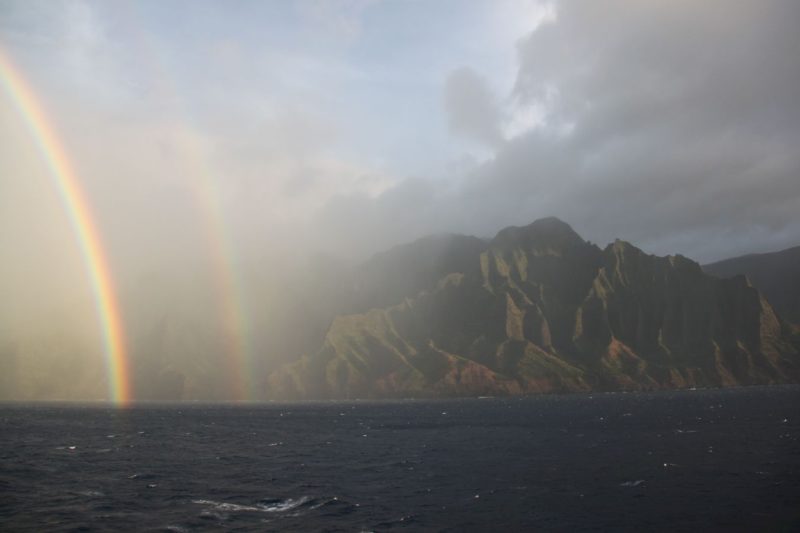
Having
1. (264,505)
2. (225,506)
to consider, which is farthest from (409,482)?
(225,506)

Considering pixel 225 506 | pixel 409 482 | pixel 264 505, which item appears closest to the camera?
pixel 225 506

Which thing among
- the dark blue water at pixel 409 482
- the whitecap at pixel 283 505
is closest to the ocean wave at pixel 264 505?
the whitecap at pixel 283 505

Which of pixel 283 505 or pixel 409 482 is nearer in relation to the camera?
pixel 283 505

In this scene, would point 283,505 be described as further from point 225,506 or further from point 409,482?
point 409,482

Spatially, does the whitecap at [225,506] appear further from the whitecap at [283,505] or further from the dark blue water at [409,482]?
the whitecap at [283,505]

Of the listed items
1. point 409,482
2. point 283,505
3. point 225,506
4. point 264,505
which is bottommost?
point 409,482

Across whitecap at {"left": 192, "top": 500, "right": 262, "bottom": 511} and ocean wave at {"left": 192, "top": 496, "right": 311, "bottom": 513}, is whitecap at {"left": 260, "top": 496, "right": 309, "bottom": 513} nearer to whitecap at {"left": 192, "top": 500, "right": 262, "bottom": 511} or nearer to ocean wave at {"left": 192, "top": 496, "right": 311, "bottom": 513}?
ocean wave at {"left": 192, "top": 496, "right": 311, "bottom": 513}

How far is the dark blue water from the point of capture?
6262cm

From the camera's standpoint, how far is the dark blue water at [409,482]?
205 feet

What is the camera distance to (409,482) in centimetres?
8744

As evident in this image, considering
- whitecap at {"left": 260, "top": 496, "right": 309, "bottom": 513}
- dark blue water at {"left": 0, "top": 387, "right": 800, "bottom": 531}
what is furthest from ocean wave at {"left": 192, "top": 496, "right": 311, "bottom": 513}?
dark blue water at {"left": 0, "top": 387, "right": 800, "bottom": 531}

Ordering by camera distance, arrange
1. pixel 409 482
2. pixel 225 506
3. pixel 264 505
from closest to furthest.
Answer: pixel 225 506
pixel 264 505
pixel 409 482

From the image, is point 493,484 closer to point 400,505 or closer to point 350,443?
point 400,505

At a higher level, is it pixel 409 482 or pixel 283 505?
pixel 283 505
